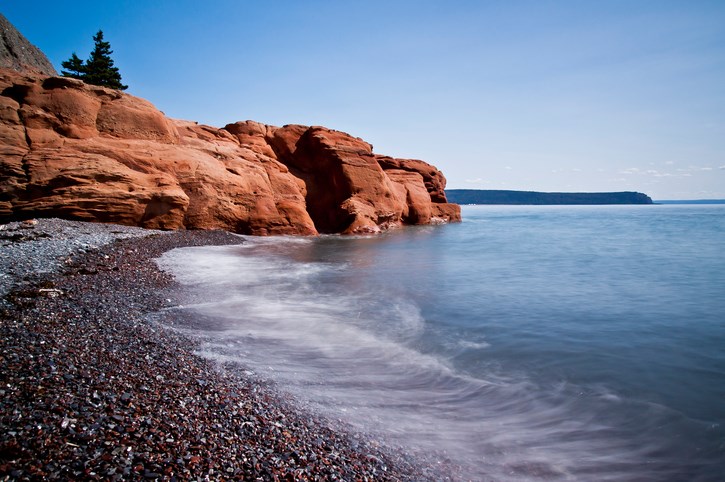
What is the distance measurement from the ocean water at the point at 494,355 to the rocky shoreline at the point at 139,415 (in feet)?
2.50

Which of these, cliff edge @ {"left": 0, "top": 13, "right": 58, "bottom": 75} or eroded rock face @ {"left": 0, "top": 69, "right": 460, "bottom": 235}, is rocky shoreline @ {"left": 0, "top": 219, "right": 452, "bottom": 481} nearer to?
eroded rock face @ {"left": 0, "top": 69, "right": 460, "bottom": 235}

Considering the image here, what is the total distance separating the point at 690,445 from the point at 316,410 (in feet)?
15.2

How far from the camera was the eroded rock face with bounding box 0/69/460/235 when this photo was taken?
17.3 m

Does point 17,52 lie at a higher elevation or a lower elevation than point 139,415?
higher

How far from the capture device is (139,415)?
3.88 m

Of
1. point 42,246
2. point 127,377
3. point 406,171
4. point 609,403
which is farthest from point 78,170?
point 406,171

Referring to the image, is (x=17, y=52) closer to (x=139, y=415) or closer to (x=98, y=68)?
(x=98, y=68)

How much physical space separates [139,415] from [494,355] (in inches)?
248

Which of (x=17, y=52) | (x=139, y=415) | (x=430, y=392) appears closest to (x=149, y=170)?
(x=430, y=392)

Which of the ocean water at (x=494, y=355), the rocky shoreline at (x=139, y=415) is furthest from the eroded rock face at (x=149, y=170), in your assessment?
the rocky shoreline at (x=139, y=415)

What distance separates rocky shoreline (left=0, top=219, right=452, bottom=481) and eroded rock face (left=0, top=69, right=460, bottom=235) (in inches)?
482

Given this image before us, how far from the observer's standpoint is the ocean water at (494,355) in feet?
16.4

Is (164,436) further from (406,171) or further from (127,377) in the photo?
(406,171)

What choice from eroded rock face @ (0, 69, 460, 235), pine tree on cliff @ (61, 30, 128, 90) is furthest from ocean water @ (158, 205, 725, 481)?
pine tree on cliff @ (61, 30, 128, 90)
